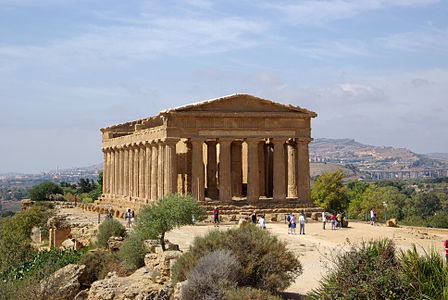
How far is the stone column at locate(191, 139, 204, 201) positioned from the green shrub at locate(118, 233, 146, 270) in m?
15.6

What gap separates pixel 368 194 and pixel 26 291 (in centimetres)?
5791

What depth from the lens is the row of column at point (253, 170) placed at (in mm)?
41250

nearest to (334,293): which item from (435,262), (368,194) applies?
(435,262)

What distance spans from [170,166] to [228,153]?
419 centimetres

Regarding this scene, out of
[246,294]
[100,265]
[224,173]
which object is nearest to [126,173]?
[224,173]

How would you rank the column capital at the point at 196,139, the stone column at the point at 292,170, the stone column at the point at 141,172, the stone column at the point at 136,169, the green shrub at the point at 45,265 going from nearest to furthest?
the green shrub at the point at 45,265
the column capital at the point at 196,139
the stone column at the point at 292,170
the stone column at the point at 141,172
the stone column at the point at 136,169

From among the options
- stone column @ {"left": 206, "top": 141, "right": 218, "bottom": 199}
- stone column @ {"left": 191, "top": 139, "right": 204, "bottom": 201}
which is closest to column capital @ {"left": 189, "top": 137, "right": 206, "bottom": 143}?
stone column @ {"left": 191, "top": 139, "right": 204, "bottom": 201}

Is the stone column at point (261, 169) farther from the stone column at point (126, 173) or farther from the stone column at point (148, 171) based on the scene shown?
the stone column at point (126, 173)

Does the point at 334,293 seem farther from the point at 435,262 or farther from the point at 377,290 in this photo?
the point at 435,262

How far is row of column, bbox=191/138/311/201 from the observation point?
41.2 metres

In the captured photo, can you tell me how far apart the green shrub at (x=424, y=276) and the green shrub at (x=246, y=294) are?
12.1 ft

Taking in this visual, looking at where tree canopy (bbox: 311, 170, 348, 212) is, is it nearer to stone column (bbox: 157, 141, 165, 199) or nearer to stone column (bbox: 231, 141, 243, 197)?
stone column (bbox: 231, 141, 243, 197)

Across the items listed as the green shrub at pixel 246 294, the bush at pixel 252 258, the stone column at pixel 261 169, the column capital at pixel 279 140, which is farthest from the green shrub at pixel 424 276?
the stone column at pixel 261 169

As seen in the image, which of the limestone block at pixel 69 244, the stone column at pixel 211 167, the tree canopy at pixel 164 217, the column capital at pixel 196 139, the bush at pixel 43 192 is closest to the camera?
the tree canopy at pixel 164 217
